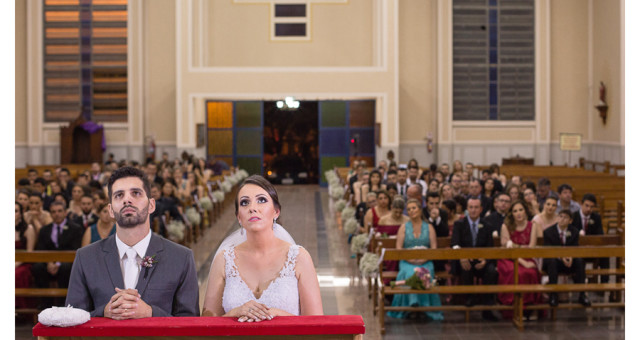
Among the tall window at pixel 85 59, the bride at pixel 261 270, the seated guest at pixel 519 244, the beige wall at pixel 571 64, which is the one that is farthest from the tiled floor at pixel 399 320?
the beige wall at pixel 571 64

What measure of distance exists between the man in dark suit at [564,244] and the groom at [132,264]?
5786 mm

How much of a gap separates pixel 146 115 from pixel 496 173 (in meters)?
14.0

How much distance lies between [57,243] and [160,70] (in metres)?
17.7

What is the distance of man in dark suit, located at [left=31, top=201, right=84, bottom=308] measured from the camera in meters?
8.12

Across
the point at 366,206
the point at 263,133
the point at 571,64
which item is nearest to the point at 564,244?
the point at 366,206

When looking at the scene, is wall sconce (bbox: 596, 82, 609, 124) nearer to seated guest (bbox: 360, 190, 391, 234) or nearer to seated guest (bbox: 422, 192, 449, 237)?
seated guest (bbox: 360, 190, 391, 234)

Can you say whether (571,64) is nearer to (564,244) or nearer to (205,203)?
(205,203)

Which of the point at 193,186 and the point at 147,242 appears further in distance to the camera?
the point at 193,186

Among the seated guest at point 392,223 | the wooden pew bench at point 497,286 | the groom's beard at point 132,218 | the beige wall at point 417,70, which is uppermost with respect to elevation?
the beige wall at point 417,70

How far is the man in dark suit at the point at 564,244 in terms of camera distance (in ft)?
27.0

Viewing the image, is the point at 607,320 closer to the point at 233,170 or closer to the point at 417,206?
the point at 417,206

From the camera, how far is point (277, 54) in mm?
25156

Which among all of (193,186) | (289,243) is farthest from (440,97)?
(289,243)

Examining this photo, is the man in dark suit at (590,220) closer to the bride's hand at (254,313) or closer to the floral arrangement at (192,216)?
the floral arrangement at (192,216)
